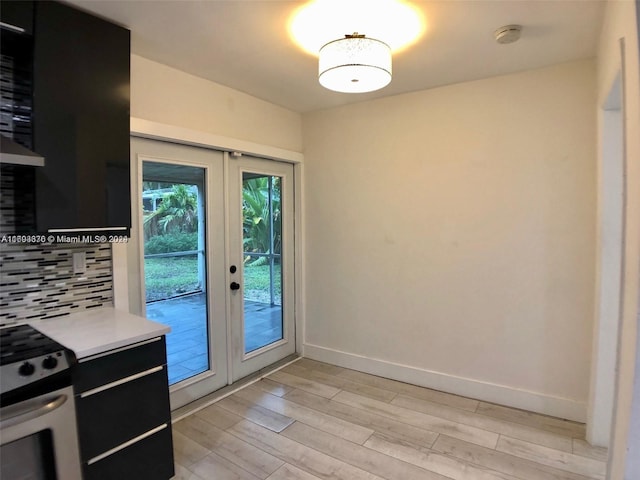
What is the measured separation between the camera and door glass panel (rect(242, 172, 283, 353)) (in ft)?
11.3

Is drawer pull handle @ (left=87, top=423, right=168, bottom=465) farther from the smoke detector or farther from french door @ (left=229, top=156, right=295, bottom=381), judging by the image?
the smoke detector

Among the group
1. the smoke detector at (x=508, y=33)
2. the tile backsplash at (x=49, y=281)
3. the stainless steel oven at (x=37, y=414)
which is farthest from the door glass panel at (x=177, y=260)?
the smoke detector at (x=508, y=33)

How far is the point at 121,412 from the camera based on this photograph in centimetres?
181

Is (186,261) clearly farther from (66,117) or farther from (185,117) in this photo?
(66,117)

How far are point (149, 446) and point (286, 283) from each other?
6.85 ft

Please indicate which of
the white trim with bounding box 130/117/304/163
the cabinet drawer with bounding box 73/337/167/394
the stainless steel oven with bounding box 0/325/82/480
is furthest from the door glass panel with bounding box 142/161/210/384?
the stainless steel oven with bounding box 0/325/82/480

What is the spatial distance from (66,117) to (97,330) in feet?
3.65

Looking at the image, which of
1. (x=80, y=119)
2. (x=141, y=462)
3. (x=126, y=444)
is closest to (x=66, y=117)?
(x=80, y=119)

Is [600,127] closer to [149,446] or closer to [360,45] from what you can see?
[360,45]

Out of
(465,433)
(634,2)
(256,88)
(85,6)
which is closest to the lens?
(634,2)

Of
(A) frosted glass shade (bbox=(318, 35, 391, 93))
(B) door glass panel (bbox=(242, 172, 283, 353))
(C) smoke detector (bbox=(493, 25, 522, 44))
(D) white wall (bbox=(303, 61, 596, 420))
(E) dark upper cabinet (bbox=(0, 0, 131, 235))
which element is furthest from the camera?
(B) door glass panel (bbox=(242, 172, 283, 353))

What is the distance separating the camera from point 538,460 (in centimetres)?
227

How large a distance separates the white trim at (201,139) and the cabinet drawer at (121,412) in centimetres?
154

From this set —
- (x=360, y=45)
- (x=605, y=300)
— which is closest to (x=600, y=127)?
(x=605, y=300)
